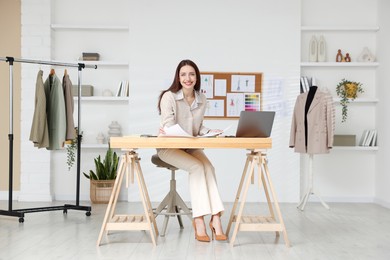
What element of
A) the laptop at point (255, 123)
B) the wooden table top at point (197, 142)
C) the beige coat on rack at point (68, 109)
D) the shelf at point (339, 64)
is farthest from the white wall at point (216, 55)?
the wooden table top at point (197, 142)

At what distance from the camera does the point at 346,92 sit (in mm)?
6598

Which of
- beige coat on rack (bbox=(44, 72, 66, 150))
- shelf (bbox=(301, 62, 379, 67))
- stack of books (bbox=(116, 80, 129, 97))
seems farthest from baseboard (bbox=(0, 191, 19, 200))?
shelf (bbox=(301, 62, 379, 67))

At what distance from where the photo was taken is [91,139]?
22.4 ft

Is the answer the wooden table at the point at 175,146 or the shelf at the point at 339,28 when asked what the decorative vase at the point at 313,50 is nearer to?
the shelf at the point at 339,28

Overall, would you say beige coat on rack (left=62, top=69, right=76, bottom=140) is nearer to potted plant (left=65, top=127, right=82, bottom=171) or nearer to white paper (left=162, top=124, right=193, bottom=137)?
potted plant (left=65, top=127, right=82, bottom=171)

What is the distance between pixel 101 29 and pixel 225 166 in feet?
7.53

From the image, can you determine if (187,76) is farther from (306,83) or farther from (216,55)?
(306,83)

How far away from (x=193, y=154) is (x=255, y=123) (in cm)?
69

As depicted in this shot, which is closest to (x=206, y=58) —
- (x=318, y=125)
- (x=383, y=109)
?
(x=318, y=125)

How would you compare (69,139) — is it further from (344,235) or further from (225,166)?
(344,235)

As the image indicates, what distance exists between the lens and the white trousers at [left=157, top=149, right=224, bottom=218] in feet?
13.2

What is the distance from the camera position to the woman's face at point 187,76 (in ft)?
13.9

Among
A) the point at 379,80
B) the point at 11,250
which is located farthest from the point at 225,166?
the point at 11,250

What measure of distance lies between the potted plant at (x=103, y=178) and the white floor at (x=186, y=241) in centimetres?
93
